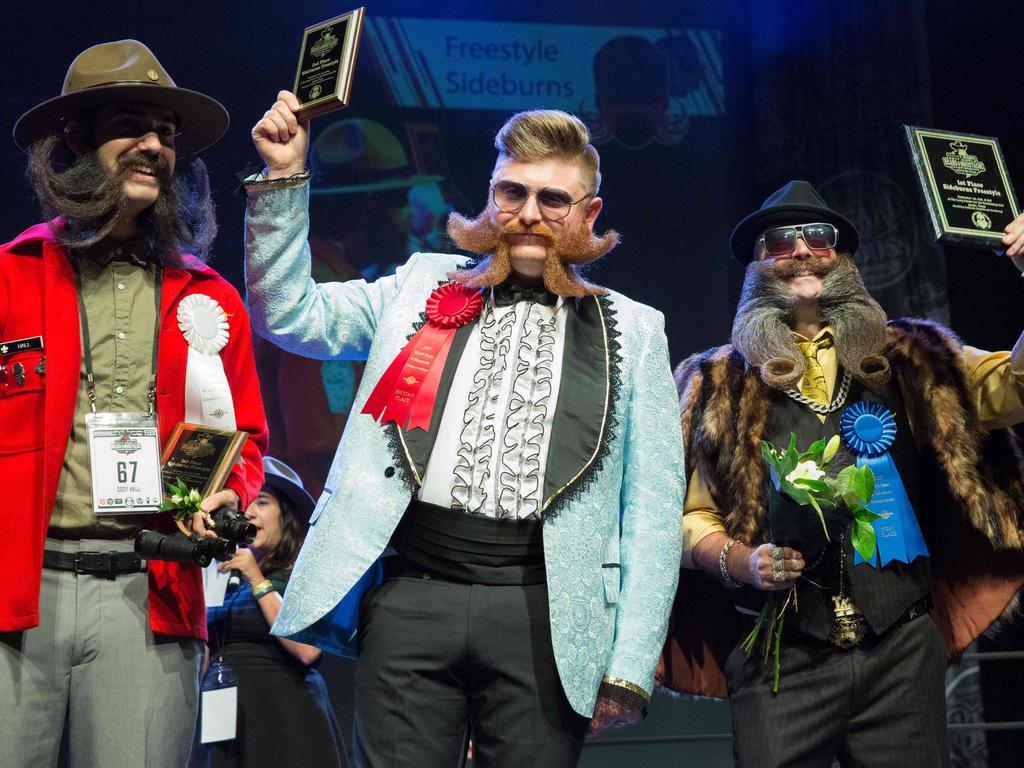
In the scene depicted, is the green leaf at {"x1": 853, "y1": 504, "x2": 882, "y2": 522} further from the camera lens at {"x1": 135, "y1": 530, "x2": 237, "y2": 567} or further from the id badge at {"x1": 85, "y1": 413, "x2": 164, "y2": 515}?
the id badge at {"x1": 85, "y1": 413, "x2": 164, "y2": 515}

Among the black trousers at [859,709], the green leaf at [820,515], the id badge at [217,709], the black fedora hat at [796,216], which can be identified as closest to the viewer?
the green leaf at [820,515]

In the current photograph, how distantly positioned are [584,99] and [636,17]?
51 centimetres

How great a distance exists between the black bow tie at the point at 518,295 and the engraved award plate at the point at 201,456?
2.10ft

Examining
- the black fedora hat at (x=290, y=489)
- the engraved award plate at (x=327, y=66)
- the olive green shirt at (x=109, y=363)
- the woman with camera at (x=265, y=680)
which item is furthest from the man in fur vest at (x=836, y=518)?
the black fedora hat at (x=290, y=489)

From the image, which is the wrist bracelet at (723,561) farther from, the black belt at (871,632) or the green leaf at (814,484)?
the green leaf at (814,484)

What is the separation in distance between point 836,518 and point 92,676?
1.69 m

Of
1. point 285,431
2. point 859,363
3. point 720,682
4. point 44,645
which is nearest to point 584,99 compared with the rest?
point 285,431

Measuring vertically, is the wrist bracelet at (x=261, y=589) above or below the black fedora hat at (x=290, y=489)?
below

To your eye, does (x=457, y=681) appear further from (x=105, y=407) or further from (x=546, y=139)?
(x=546, y=139)

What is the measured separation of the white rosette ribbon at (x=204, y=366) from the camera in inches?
102

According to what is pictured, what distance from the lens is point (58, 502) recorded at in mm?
2434

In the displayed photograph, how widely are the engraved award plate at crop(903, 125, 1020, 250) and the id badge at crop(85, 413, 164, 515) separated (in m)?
1.90

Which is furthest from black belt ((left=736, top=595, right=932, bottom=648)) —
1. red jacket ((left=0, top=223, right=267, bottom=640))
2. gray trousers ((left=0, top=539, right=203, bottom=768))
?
gray trousers ((left=0, top=539, right=203, bottom=768))

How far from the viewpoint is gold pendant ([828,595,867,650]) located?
2930 mm
